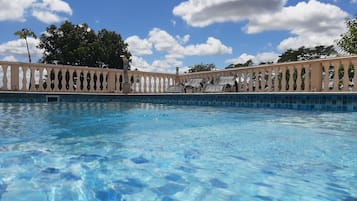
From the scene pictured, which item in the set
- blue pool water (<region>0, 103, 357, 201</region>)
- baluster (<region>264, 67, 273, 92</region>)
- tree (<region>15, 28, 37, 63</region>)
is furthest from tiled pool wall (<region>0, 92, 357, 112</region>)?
tree (<region>15, 28, 37, 63</region>)

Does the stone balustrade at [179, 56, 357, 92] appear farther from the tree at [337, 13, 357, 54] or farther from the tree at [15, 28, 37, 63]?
the tree at [15, 28, 37, 63]

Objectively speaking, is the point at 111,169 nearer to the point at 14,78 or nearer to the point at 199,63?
the point at 14,78

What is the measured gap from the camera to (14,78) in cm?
940

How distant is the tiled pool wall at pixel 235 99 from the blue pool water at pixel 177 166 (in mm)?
3428

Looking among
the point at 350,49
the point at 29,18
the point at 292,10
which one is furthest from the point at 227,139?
the point at 29,18

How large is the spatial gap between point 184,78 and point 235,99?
12.8 feet

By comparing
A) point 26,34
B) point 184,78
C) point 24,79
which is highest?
point 26,34

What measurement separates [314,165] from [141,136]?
188 centimetres

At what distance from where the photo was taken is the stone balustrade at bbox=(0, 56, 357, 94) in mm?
7082

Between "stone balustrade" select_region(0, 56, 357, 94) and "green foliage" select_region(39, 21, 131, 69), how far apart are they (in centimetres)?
687

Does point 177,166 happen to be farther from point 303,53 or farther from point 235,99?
point 303,53

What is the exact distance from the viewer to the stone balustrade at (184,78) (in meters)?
7.08

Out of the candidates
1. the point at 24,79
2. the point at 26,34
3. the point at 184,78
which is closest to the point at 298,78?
the point at 184,78

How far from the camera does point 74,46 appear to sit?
59.1 ft
